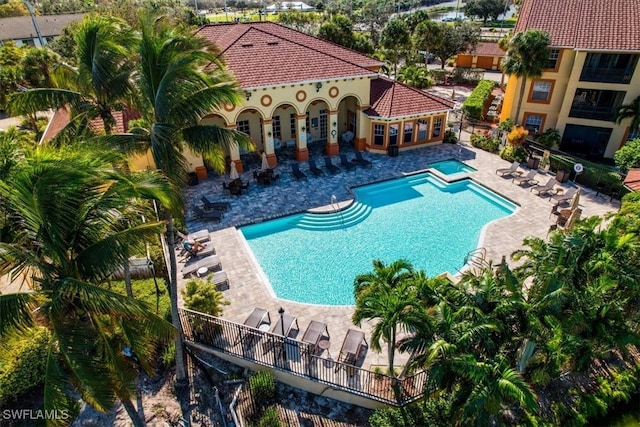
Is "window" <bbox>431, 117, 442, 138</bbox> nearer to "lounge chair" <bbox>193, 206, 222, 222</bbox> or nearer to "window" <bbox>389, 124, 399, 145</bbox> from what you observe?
"window" <bbox>389, 124, 399, 145</bbox>

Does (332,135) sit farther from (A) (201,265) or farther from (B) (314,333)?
(B) (314,333)

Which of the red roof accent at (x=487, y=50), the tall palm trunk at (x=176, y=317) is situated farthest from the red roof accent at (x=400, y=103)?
the red roof accent at (x=487, y=50)

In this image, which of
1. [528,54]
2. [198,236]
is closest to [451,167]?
[528,54]

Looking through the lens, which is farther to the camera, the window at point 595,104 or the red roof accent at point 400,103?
the red roof accent at point 400,103

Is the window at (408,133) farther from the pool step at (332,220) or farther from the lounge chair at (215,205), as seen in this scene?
the lounge chair at (215,205)

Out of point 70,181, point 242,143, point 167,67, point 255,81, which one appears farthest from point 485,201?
point 70,181
